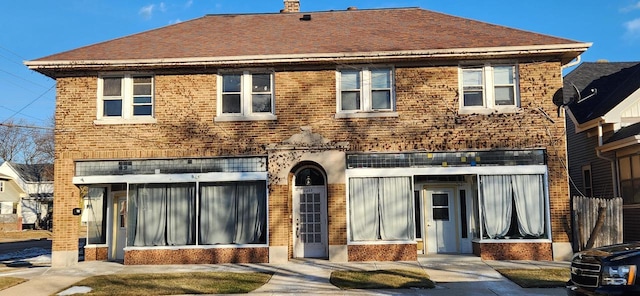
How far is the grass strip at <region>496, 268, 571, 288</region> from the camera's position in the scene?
11673mm

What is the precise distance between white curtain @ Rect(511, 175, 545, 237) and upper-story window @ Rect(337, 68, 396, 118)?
13.7 feet

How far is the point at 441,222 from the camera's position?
16844 millimetres

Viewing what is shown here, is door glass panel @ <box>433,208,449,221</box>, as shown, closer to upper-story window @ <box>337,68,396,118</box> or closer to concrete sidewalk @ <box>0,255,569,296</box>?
concrete sidewalk @ <box>0,255,569,296</box>

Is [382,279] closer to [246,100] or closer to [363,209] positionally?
[363,209]

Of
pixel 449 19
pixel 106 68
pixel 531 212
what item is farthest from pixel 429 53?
pixel 106 68

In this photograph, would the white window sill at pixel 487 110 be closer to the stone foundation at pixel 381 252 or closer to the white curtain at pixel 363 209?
the white curtain at pixel 363 209

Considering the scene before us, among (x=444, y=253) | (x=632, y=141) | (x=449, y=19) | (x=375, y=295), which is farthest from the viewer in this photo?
(x=449, y=19)

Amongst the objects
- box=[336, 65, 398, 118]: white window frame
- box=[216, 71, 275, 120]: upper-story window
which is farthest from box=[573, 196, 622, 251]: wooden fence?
box=[216, 71, 275, 120]: upper-story window

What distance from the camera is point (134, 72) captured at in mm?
16203

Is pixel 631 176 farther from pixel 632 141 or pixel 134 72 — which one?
pixel 134 72

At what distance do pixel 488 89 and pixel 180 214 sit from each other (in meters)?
9.35

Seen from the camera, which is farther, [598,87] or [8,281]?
[598,87]

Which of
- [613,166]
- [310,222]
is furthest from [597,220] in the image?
[310,222]

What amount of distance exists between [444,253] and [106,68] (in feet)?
36.4
